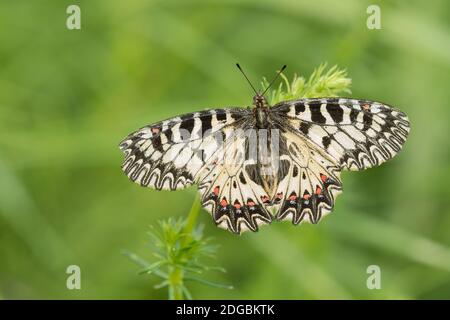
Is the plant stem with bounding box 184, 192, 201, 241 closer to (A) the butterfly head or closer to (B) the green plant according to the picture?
(B) the green plant

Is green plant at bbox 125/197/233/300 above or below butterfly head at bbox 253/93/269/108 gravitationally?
below

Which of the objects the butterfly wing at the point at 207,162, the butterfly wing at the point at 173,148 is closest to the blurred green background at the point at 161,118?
the butterfly wing at the point at 207,162

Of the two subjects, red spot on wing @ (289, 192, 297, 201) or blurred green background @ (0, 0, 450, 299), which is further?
blurred green background @ (0, 0, 450, 299)

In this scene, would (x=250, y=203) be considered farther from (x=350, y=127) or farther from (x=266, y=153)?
(x=350, y=127)

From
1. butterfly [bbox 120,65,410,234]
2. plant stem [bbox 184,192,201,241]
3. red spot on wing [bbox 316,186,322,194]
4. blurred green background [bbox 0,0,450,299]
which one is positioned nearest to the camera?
plant stem [bbox 184,192,201,241]

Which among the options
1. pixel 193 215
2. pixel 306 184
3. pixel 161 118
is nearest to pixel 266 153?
pixel 306 184

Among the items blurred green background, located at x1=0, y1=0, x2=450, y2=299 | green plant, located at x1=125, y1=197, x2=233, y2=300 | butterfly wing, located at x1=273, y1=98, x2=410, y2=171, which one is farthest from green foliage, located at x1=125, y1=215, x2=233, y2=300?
blurred green background, located at x1=0, y1=0, x2=450, y2=299

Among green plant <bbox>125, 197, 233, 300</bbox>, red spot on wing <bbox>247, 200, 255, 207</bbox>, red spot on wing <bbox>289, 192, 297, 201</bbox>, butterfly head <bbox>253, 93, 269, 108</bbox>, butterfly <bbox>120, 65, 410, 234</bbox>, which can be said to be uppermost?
butterfly head <bbox>253, 93, 269, 108</bbox>

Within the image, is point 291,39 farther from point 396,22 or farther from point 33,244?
point 33,244
